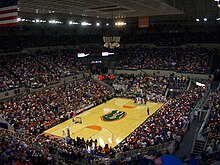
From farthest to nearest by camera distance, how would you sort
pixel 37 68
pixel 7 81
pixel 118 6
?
1. pixel 37 68
2. pixel 7 81
3. pixel 118 6

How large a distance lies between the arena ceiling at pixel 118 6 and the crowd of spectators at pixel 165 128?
10458mm

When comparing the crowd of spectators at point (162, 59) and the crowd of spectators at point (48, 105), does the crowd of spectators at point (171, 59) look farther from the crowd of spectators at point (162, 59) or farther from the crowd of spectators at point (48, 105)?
the crowd of spectators at point (48, 105)

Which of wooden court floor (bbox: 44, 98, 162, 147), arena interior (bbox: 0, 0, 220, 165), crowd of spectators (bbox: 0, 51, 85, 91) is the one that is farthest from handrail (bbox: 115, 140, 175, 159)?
crowd of spectators (bbox: 0, 51, 85, 91)

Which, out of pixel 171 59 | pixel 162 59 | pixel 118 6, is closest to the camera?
pixel 118 6

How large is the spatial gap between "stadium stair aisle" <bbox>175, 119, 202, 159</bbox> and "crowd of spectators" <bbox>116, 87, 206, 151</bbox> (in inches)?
20.9

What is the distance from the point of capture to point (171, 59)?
41.3 m

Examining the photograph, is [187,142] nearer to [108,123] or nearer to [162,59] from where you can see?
[108,123]

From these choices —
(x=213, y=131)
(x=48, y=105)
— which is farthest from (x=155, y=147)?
(x=48, y=105)

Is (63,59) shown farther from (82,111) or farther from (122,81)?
(82,111)

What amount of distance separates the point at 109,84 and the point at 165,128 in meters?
22.2

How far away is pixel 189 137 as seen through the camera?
19.1m

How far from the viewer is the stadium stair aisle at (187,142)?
1658cm

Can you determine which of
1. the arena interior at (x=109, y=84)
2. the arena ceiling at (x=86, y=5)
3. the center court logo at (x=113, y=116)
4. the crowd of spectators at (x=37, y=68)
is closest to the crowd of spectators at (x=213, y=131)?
the arena interior at (x=109, y=84)

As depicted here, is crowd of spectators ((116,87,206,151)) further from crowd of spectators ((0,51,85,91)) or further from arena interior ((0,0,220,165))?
crowd of spectators ((0,51,85,91))
